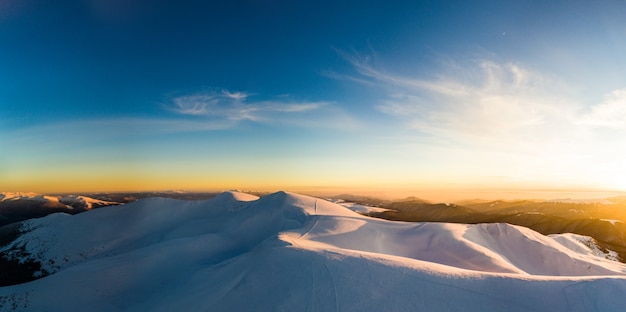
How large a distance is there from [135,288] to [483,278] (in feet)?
91.2

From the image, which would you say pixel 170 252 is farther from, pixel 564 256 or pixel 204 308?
pixel 564 256

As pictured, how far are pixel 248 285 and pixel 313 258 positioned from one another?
14.3 feet


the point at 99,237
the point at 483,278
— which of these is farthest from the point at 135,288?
the point at 99,237

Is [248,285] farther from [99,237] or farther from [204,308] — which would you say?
[99,237]

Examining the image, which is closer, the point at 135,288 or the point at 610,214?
the point at 135,288

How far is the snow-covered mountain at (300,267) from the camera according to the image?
1373cm

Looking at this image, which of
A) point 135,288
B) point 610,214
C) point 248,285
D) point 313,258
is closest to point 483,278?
point 313,258

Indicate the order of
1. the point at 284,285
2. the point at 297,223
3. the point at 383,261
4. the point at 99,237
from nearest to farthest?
the point at 284,285
the point at 383,261
the point at 297,223
the point at 99,237

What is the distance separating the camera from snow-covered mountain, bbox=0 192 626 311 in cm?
1373

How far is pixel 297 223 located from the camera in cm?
3809

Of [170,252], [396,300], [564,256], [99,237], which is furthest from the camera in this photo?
[99,237]

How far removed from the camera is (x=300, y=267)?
58.8 feet

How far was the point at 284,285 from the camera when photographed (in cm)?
A: 1638

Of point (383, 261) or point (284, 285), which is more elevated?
point (383, 261)
